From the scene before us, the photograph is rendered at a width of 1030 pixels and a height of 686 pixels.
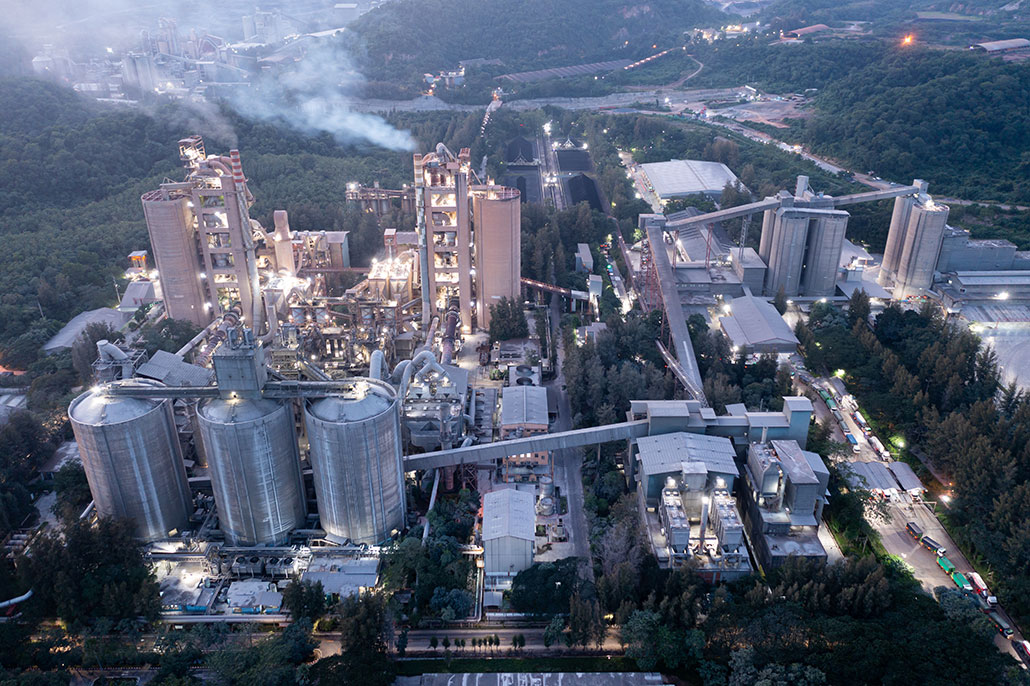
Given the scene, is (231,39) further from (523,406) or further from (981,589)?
(981,589)

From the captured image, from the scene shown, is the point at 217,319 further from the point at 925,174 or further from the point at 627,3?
the point at 627,3

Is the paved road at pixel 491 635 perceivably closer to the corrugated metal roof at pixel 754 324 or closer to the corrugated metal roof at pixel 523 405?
the corrugated metal roof at pixel 523 405

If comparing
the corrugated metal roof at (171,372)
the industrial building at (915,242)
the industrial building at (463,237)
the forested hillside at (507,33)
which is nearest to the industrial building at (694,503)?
the industrial building at (463,237)

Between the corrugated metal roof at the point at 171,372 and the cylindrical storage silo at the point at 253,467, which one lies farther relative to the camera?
the corrugated metal roof at the point at 171,372

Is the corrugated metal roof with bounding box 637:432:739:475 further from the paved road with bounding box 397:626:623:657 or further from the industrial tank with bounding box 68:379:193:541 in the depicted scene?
the industrial tank with bounding box 68:379:193:541

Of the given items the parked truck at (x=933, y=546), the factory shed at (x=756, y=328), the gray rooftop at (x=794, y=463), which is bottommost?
the parked truck at (x=933, y=546)

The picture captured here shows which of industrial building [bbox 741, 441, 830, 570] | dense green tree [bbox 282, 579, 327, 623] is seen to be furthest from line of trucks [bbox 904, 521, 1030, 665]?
dense green tree [bbox 282, 579, 327, 623]
